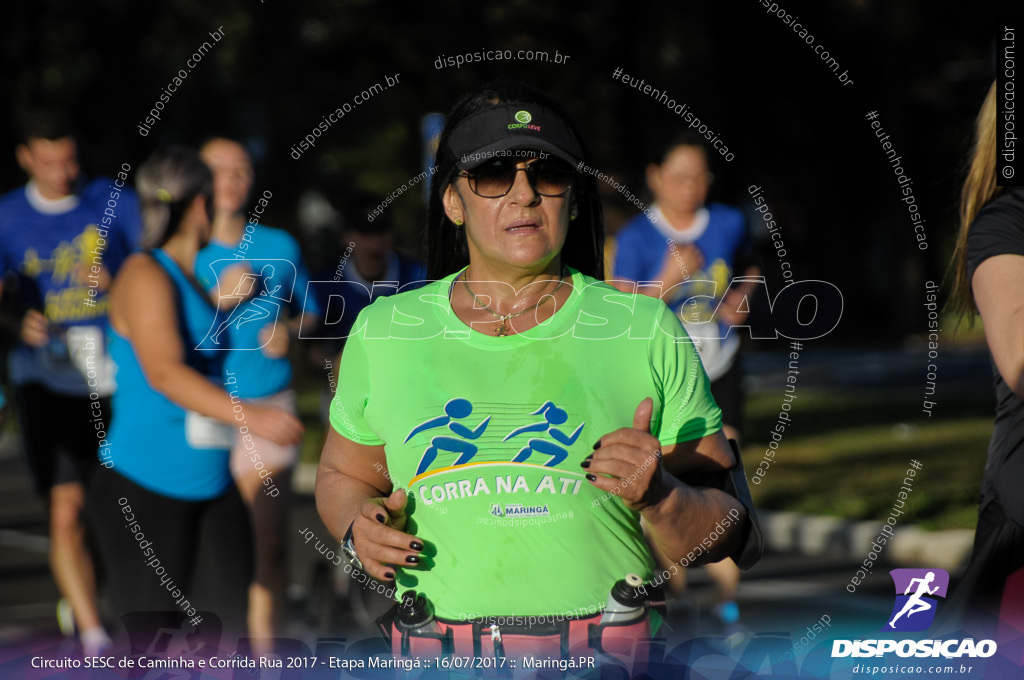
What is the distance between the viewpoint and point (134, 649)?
359 cm

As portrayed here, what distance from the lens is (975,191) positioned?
119 inches

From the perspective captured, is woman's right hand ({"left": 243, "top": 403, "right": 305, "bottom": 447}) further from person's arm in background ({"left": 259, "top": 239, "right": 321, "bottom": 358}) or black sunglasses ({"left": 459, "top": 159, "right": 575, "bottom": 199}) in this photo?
black sunglasses ({"left": 459, "top": 159, "right": 575, "bottom": 199})

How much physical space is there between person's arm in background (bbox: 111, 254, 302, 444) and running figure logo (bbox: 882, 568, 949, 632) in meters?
2.14

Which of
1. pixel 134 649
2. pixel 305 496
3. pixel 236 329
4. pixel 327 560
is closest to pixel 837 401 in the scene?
pixel 305 496

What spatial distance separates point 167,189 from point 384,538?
9.22 feet

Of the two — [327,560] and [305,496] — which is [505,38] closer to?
[305,496]

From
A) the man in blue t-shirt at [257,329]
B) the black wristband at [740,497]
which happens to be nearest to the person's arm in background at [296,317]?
the man in blue t-shirt at [257,329]

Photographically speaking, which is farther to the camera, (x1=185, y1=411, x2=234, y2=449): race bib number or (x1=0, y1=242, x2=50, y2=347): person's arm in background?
(x1=0, y1=242, x2=50, y2=347): person's arm in background

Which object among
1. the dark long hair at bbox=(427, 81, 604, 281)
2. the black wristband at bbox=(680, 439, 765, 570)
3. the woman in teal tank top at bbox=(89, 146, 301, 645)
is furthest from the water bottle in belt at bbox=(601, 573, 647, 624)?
the woman in teal tank top at bbox=(89, 146, 301, 645)

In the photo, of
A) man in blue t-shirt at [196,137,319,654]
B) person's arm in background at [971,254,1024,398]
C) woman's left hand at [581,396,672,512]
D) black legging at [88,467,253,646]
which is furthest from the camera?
man in blue t-shirt at [196,137,319,654]

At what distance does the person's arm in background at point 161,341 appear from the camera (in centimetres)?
450

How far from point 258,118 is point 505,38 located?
11.4 metres

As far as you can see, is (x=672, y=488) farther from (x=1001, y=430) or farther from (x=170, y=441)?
(x=170, y=441)

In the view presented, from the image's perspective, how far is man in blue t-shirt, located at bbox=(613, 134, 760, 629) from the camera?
6.20 m
